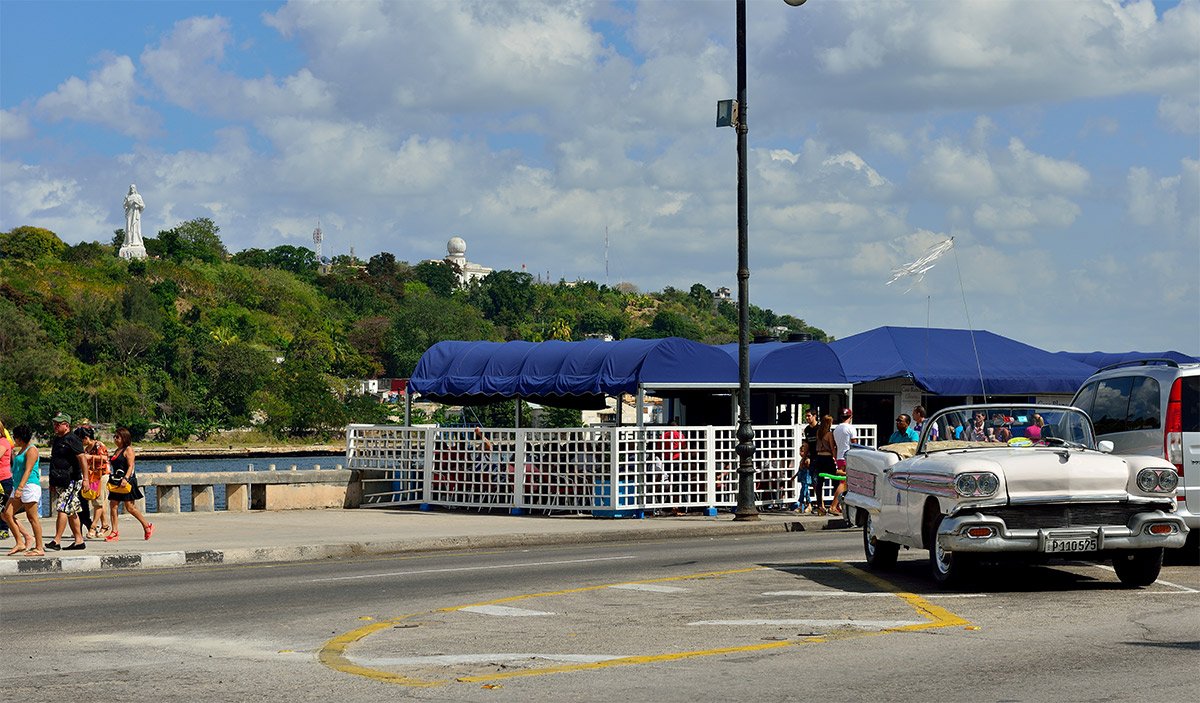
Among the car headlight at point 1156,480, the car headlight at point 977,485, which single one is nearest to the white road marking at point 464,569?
Answer: the car headlight at point 977,485

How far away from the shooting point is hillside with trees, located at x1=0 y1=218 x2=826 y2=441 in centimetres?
10681

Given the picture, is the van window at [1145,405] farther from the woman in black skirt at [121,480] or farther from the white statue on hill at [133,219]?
the white statue on hill at [133,219]

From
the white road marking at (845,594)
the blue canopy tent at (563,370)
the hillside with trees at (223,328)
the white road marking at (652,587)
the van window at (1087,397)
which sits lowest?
the white road marking at (652,587)

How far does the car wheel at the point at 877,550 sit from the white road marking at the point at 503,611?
429 centimetres

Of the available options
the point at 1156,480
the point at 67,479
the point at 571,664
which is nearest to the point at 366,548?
the point at 67,479

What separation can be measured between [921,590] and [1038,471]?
155cm

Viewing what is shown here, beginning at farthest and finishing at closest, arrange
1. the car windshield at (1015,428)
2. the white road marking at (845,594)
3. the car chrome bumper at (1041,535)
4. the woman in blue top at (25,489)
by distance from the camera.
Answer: the woman in blue top at (25,489), the car windshield at (1015,428), the white road marking at (845,594), the car chrome bumper at (1041,535)

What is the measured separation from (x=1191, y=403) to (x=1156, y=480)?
222cm

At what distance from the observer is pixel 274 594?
47.4 ft

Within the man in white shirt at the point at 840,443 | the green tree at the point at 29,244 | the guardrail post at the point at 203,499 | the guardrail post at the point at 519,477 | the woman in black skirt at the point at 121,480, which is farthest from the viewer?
the green tree at the point at 29,244

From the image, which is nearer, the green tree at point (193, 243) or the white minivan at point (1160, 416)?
the white minivan at point (1160, 416)

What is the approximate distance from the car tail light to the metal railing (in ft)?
36.5

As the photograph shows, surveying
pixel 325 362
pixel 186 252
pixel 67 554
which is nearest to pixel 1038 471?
pixel 67 554

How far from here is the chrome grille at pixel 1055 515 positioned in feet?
43.3
